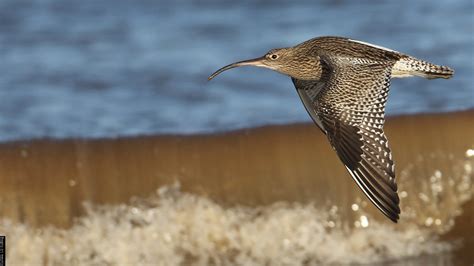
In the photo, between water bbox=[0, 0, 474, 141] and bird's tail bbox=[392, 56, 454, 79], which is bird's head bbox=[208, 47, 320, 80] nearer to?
bird's tail bbox=[392, 56, 454, 79]

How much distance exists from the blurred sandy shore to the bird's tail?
959 mm

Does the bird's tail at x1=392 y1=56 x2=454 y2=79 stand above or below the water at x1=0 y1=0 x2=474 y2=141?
below

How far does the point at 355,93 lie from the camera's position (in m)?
7.25

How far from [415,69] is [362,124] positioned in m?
0.70

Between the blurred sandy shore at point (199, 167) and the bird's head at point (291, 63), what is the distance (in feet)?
2.31

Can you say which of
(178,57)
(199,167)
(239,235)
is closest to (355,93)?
(239,235)

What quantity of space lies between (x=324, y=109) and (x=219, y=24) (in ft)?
19.6

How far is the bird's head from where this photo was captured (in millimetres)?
8023

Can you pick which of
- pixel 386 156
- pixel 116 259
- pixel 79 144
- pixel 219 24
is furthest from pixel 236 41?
pixel 386 156

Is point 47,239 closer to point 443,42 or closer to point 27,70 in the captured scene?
point 27,70

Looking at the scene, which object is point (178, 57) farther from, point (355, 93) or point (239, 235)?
point (355, 93)

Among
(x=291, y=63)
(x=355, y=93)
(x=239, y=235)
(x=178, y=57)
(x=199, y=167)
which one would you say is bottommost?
(x=239, y=235)

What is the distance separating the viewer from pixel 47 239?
803 cm

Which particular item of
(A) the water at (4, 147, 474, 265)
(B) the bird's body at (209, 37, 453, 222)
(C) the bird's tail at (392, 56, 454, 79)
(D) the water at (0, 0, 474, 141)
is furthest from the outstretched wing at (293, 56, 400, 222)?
(D) the water at (0, 0, 474, 141)
